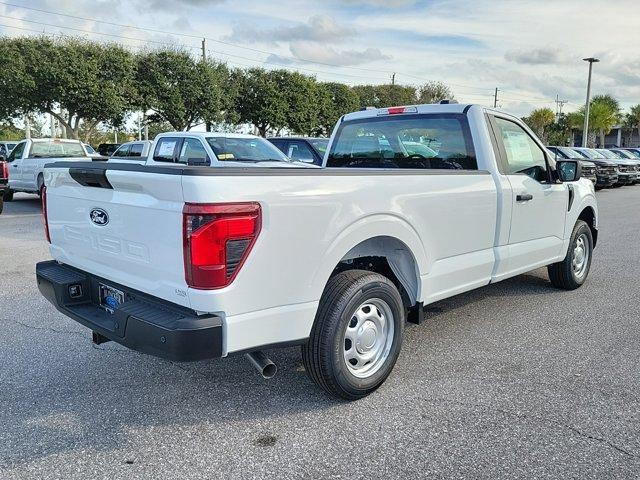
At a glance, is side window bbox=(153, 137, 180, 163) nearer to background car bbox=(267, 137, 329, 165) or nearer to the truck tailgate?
background car bbox=(267, 137, 329, 165)

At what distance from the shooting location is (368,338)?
3627 mm

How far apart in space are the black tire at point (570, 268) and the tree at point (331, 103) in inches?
1363

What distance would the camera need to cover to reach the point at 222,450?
305 centimetres

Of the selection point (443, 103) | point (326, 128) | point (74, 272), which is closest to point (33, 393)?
point (74, 272)

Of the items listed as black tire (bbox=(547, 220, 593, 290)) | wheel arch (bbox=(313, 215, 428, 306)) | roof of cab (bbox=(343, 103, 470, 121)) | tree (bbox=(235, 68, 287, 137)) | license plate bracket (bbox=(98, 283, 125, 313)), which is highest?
tree (bbox=(235, 68, 287, 137))

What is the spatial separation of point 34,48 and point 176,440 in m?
30.0

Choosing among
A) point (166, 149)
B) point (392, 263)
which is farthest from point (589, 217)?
point (166, 149)

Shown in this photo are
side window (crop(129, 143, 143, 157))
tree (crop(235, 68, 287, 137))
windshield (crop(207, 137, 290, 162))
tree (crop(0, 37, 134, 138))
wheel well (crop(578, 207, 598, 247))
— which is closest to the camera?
wheel well (crop(578, 207, 598, 247))

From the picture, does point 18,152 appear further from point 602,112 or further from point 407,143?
point 602,112

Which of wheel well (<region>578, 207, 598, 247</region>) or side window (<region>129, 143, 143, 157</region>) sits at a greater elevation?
side window (<region>129, 143, 143, 157</region>)

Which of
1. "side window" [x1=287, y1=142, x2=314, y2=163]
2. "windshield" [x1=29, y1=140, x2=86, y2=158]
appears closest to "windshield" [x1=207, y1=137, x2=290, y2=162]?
"side window" [x1=287, y1=142, x2=314, y2=163]

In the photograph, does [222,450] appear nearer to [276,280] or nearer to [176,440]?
[176,440]

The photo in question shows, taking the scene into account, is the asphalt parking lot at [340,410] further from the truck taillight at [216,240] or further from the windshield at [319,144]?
the windshield at [319,144]

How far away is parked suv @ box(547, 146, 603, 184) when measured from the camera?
1967 centimetres
